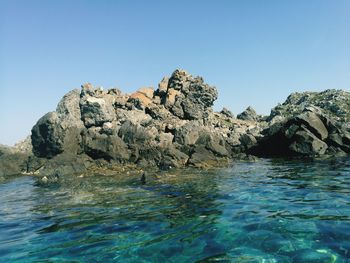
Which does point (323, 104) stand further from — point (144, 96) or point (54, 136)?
point (54, 136)

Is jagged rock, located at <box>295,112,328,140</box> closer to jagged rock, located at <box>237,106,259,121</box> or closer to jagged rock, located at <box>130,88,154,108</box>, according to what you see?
jagged rock, located at <box>130,88,154,108</box>

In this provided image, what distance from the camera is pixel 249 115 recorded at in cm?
9812

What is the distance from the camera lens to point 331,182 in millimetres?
20703

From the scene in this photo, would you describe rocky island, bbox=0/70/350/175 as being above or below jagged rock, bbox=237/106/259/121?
below

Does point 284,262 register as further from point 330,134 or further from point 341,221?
point 330,134

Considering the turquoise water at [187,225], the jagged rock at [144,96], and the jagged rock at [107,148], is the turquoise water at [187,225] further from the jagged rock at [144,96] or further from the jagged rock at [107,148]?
the jagged rock at [144,96]

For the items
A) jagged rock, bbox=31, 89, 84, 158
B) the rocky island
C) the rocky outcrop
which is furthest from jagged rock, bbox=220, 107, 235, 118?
jagged rock, bbox=31, 89, 84, 158

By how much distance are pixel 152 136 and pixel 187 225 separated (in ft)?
113

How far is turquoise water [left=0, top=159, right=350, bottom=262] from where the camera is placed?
31.2ft

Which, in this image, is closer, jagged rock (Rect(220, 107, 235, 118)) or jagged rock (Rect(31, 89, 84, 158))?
jagged rock (Rect(31, 89, 84, 158))

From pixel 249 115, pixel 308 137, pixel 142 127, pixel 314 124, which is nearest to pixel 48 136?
pixel 142 127

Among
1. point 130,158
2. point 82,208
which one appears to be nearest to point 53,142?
point 130,158

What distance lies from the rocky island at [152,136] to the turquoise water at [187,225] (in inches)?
692

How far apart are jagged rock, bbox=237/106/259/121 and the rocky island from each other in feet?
98.8
